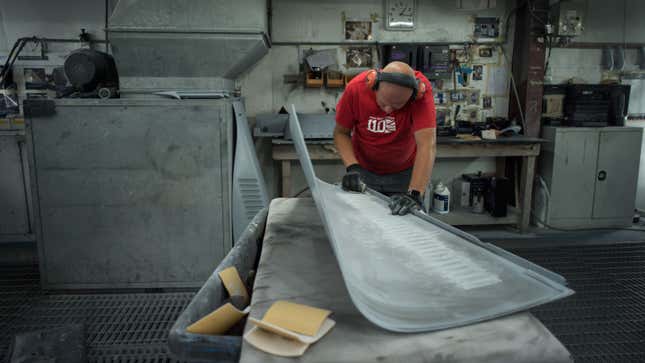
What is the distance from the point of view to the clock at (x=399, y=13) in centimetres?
373

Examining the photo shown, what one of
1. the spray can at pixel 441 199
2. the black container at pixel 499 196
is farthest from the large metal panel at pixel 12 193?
the black container at pixel 499 196

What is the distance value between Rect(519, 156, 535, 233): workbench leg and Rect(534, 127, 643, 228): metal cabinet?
0.84 feet

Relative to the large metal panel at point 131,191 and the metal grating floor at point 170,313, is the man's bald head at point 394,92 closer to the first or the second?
the large metal panel at point 131,191

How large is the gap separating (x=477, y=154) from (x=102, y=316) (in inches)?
117

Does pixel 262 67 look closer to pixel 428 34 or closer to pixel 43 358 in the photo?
pixel 428 34

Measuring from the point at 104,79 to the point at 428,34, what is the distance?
276cm

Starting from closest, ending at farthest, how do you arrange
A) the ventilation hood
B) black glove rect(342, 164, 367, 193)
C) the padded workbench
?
the padded workbench, black glove rect(342, 164, 367, 193), the ventilation hood

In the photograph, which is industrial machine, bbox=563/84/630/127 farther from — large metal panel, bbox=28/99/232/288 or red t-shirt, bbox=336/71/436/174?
large metal panel, bbox=28/99/232/288

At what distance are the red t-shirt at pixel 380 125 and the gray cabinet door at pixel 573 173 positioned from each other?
2.20 m

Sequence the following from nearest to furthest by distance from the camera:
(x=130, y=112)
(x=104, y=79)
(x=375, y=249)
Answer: (x=375, y=249), (x=130, y=112), (x=104, y=79)

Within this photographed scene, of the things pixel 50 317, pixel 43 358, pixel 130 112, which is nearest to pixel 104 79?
pixel 130 112

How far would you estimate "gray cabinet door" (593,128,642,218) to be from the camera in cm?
365

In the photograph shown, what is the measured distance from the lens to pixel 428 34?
3816 millimetres

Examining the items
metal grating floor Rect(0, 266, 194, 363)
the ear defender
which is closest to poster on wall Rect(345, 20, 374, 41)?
the ear defender
